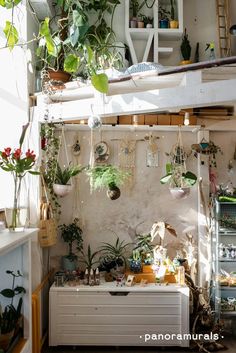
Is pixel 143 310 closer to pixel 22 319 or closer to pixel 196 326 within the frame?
pixel 196 326

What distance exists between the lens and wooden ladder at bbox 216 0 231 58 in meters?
3.98

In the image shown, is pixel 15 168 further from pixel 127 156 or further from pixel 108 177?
pixel 127 156

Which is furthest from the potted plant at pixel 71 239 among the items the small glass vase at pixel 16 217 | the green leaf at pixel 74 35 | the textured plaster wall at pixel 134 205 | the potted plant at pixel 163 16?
the potted plant at pixel 163 16

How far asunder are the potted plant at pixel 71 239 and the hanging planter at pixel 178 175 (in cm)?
122

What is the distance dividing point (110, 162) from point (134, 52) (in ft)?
4.49

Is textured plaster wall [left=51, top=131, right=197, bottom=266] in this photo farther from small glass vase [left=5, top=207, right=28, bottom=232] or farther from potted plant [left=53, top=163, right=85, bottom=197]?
small glass vase [left=5, top=207, right=28, bottom=232]

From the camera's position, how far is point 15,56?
11.5 feet

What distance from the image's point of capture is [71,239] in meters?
A: 4.03

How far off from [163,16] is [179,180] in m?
2.00

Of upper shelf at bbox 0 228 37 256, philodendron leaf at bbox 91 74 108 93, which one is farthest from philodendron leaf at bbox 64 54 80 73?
upper shelf at bbox 0 228 37 256

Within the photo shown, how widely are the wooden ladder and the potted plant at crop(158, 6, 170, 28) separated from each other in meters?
0.63

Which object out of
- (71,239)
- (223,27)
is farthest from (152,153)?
(223,27)

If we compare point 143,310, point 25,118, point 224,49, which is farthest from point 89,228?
point 224,49

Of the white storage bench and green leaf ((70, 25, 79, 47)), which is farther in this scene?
the white storage bench
